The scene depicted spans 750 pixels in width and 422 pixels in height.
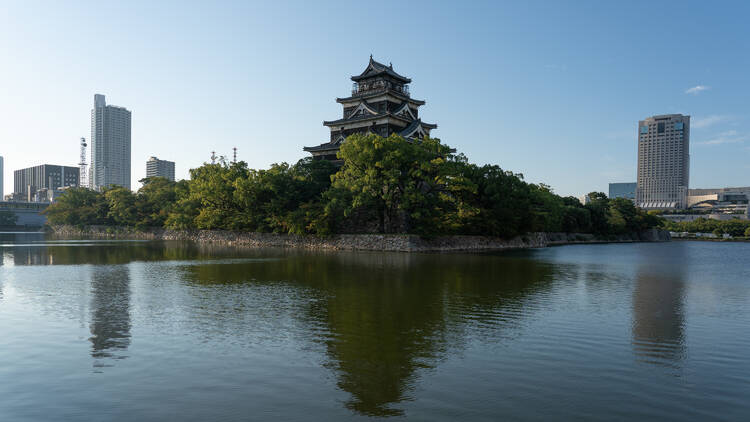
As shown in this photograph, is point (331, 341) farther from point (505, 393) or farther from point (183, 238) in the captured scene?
point (183, 238)

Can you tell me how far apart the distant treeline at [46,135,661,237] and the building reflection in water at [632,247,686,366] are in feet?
70.9

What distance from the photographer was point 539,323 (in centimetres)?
1264

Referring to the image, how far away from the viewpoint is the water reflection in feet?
27.1

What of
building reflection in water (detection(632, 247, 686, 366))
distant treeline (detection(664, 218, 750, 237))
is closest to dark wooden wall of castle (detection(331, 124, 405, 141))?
building reflection in water (detection(632, 247, 686, 366))

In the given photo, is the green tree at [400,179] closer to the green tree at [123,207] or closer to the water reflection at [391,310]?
the water reflection at [391,310]

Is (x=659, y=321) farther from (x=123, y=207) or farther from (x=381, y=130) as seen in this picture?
(x=123, y=207)

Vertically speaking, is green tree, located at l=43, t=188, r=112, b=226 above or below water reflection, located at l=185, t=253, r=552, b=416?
above

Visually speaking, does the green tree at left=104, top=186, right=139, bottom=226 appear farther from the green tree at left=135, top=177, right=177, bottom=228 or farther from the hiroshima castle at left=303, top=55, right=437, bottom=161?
the hiroshima castle at left=303, top=55, right=437, bottom=161

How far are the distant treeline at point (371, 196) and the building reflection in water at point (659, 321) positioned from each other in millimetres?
21624

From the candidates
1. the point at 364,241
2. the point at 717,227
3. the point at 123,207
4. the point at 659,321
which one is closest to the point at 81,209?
the point at 123,207

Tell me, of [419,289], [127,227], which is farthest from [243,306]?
[127,227]

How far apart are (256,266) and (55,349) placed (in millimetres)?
17371

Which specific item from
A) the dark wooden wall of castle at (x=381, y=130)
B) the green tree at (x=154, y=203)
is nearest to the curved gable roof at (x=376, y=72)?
the dark wooden wall of castle at (x=381, y=130)

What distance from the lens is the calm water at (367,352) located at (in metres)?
6.88
